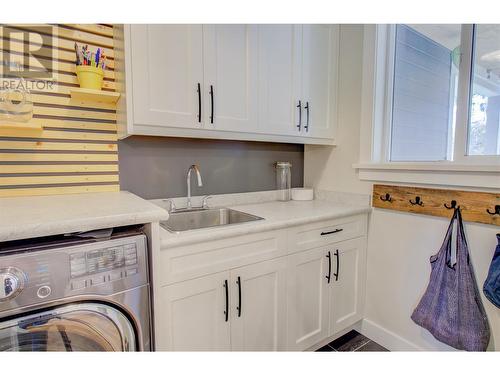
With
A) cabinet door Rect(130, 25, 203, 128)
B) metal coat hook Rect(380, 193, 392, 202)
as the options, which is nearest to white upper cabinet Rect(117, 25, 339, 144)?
cabinet door Rect(130, 25, 203, 128)

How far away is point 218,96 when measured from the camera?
153 centimetres

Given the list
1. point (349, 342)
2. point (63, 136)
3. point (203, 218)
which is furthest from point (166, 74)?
point (349, 342)

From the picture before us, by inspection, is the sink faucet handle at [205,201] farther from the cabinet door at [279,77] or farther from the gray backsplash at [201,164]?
the cabinet door at [279,77]

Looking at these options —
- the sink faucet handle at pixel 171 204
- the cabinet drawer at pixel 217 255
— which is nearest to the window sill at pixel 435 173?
the cabinet drawer at pixel 217 255

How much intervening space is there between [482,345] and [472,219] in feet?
1.98

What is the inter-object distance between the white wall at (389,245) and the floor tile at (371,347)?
36mm

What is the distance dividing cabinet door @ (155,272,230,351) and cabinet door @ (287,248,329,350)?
408 mm

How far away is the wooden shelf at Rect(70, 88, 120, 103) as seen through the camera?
1367 mm

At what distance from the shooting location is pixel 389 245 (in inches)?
71.0

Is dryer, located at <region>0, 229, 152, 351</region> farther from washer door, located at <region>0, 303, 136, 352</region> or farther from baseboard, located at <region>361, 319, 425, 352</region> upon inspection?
baseboard, located at <region>361, 319, 425, 352</region>

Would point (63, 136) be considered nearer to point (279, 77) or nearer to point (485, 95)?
point (279, 77)

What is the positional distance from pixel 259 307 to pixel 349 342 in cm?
89

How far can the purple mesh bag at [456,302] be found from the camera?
1354mm

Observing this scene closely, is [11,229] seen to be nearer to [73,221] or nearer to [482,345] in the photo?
[73,221]
